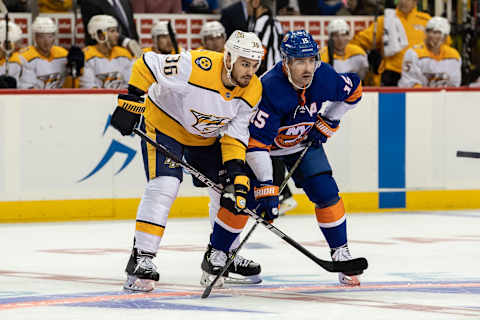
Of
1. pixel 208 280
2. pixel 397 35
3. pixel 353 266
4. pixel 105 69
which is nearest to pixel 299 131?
pixel 353 266

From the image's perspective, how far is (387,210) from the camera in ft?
26.6

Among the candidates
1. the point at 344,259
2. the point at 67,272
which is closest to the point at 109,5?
the point at 67,272

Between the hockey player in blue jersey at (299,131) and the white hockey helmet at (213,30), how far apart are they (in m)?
3.70

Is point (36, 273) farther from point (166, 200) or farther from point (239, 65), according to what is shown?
point (239, 65)

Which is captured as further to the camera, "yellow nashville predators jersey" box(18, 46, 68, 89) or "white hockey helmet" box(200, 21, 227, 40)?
"white hockey helmet" box(200, 21, 227, 40)

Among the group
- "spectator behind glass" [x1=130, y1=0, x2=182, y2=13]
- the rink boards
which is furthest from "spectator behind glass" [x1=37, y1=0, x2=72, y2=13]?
the rink boards

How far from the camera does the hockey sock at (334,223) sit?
484 centimetres

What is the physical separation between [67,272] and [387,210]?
11.7 feet

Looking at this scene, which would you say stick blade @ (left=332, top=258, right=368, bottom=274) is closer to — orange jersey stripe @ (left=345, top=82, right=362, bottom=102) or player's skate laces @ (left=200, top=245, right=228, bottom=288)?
player's skate laces @ (left=200, top=245, right=228, bottom=288)

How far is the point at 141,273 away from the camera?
4.50 metres

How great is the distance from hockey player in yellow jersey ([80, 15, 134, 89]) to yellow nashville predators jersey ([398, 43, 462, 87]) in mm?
2410

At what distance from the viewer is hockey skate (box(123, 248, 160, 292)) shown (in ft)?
14.8

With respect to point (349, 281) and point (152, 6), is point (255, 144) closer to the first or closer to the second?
point (349, 281)

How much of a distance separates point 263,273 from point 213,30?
3.80m
